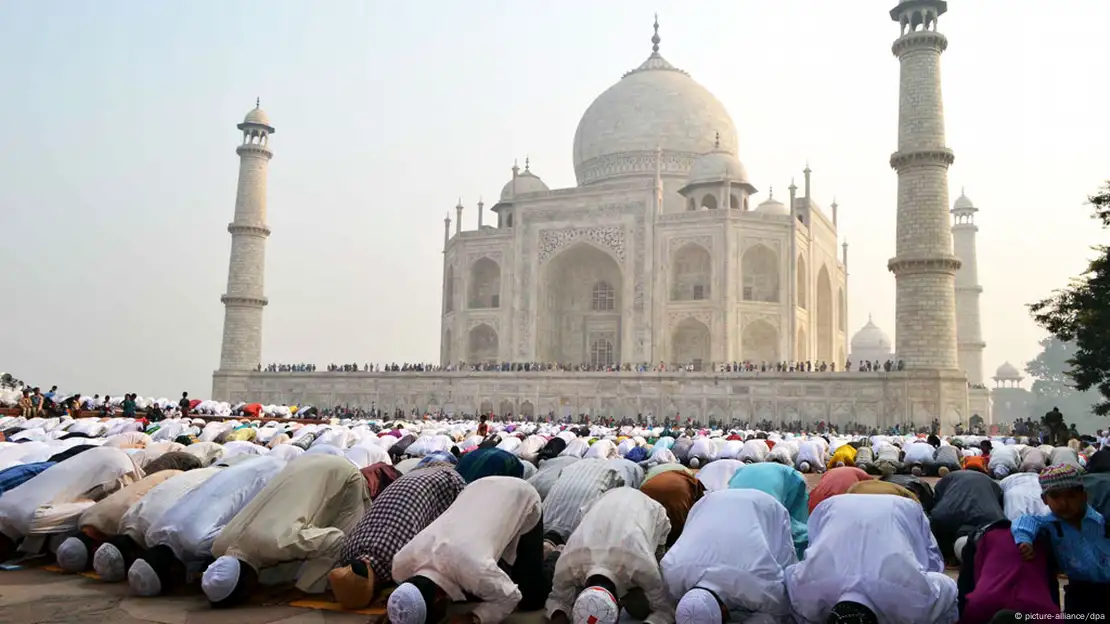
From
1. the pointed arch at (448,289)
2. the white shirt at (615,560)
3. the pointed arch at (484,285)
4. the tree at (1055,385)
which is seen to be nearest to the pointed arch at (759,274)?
the pointed arch at (484,285)

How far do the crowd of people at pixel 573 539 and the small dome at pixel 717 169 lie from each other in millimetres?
26527

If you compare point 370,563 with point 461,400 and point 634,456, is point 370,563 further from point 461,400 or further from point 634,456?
point 461,400

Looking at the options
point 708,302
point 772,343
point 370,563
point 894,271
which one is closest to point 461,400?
point 708,302

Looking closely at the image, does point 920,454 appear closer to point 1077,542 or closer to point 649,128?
point 1077,542

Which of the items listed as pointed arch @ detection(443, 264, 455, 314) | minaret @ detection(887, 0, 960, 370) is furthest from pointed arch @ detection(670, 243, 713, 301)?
minaret @ detection(887, 0, 960, 370)

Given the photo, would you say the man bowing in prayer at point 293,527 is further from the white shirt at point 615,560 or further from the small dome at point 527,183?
the small dome at point 527,183

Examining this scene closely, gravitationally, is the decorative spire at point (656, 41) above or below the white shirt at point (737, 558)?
above

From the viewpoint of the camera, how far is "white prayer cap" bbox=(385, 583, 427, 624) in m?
4.31

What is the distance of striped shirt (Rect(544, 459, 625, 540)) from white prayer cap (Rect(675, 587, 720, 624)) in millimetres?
1918

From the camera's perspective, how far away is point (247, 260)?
109ft

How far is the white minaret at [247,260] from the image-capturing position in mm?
32781

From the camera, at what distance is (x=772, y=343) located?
31750mm

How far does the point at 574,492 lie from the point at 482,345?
28976 millimetres

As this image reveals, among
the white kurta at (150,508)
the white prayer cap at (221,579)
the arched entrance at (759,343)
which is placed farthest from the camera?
the arched entrance at (759,343)
